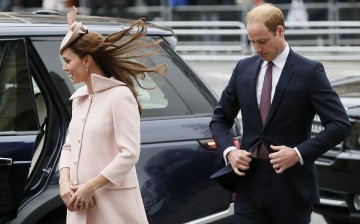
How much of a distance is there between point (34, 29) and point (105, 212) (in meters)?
1.70

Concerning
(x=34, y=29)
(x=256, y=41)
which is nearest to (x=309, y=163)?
(x=256, y=41)

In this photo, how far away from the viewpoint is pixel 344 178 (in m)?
7.29

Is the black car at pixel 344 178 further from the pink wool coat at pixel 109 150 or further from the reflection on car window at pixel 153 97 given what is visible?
the pink wool coat at pixel 109 150

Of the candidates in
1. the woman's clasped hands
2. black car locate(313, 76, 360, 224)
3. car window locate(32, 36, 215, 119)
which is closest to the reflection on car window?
car window locate(32, 36, 215, 119)

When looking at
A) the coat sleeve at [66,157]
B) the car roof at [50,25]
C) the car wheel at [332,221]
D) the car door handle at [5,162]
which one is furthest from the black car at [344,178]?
the coat sleeve at [66,157]

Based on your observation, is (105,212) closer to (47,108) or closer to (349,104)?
(47,108)

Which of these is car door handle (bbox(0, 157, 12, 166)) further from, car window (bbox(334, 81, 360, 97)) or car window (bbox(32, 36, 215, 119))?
car window (bbox(334, 81, 360, 97))

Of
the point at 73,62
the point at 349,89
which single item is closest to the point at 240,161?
the point at 73,62

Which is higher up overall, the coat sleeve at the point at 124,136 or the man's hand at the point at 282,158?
the coat sleeve at the point at 124,136

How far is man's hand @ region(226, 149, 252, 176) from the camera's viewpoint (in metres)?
4.84

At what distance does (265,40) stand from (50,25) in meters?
1.56

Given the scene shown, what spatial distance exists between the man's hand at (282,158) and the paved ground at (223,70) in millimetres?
10620

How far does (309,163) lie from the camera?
4840mm

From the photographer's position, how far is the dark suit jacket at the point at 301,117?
15.8 feet
